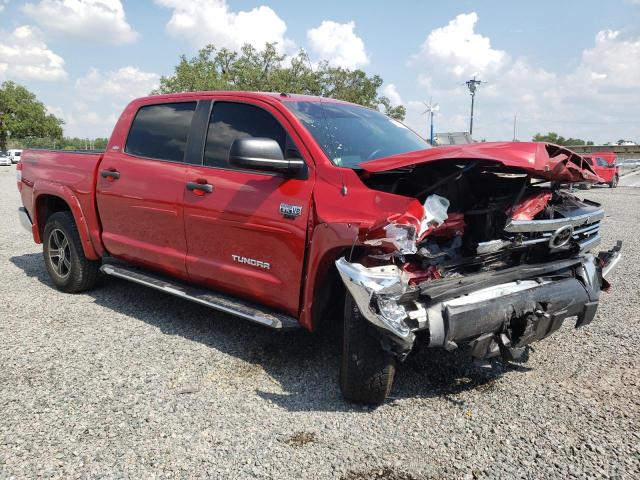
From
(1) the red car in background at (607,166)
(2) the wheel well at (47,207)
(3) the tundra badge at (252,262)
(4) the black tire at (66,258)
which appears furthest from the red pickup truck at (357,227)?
(1) the red car in background at (607,166)

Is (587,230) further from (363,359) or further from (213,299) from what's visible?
(213,299)

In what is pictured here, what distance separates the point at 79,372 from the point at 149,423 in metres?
0.92

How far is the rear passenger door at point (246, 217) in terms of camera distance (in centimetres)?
330

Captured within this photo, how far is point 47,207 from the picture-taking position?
555cm

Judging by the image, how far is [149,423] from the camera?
2.88 m

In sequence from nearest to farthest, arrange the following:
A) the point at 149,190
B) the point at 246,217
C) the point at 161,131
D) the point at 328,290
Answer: the point at 328,290, the point at 246,217, the point at 149,190, the point at 161,131

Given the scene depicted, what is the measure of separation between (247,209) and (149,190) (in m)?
1.15

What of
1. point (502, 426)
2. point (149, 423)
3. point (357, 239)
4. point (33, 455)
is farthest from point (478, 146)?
point (33, 455)

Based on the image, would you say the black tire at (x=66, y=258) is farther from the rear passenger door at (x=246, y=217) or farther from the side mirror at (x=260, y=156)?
the side mirror at (x=260, y=156)

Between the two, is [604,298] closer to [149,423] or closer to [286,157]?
[286,157]

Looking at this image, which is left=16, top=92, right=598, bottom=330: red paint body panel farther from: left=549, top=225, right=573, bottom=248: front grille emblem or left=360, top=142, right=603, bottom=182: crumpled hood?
left=549, top=225, right=573, bottom=248: front grille emblem

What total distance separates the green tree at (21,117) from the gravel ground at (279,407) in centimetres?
7399

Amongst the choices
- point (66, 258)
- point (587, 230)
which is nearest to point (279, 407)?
point (587, 230)

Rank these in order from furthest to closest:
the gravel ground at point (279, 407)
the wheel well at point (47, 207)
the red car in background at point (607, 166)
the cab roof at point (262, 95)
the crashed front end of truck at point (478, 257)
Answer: the red car in background at point (607, 166) < the wheel well at point (47, 207) < the cab roof at point (262, 95) < the crashed front end of truck at point (478, 257) < the gravel ground at point (279, 407)
